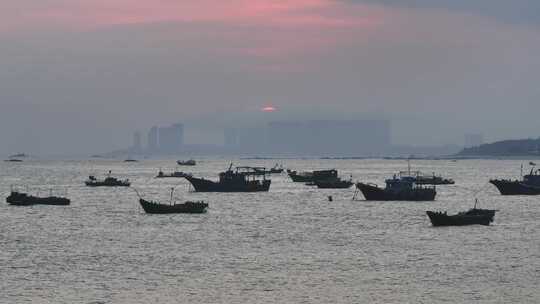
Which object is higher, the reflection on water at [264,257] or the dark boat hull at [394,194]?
the dark boat hull at [394,194]

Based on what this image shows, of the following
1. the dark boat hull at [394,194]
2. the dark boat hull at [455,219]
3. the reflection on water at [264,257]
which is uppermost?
the dark boat hull at [394,194]

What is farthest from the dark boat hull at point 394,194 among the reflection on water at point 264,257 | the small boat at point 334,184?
the small boat at point 334,184

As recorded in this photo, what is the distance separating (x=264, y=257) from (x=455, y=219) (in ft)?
82.1

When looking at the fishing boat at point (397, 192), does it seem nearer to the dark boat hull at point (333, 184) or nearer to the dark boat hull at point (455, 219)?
the dark boat hull at point (455, 219)

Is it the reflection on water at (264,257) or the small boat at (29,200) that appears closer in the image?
the reflection on water at (264,257)

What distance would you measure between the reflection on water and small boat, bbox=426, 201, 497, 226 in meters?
1.12

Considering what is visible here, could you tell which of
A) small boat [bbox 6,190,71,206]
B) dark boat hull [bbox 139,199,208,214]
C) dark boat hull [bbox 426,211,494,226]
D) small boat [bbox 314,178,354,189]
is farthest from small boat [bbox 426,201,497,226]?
small boat [bbox 314,178,354,189]

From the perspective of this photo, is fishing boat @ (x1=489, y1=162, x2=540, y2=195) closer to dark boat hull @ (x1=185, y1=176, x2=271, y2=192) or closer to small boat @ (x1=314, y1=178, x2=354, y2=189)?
small boat @ (x1=314, y1=178, x2=354, y2=189)

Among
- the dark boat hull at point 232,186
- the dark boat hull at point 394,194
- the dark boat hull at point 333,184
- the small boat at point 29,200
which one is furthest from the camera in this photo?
the dark boat hull at point 333,184

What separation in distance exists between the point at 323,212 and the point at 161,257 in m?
47.1

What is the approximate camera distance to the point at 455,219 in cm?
8631

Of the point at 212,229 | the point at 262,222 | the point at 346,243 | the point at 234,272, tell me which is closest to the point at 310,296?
the point at 234,272

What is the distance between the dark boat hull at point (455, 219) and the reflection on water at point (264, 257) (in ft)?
3.71

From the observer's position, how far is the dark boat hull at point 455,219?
86.4 metres
